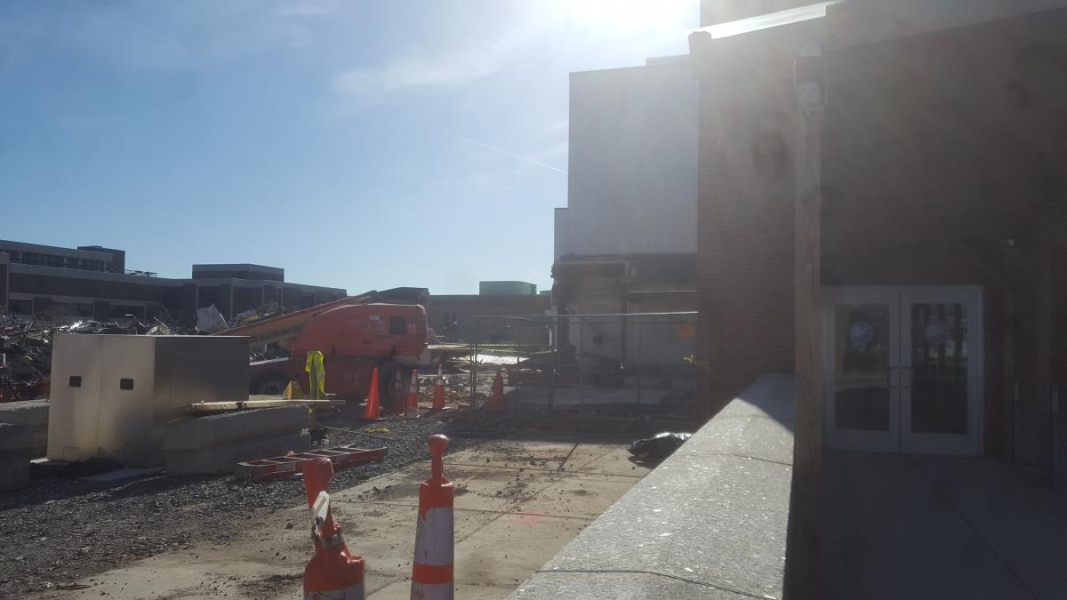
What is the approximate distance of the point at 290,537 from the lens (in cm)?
816

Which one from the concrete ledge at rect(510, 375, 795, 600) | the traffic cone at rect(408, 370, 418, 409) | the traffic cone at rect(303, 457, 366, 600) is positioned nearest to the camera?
the concrete ledge at rect(510, 375, 795, 600)

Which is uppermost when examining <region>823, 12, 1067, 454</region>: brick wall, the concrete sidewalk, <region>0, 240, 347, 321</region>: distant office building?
<region>0, 240, 347, 321</region>: distant office building

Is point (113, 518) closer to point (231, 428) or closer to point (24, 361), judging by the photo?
point (231, 428)

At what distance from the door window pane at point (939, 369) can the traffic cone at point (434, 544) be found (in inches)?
408

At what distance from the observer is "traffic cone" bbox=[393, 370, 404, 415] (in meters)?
20.4

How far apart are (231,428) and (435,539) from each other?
8577mm

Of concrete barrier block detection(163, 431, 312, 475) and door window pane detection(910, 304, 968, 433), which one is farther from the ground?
door window pane detection(910, 304, 968, 433)

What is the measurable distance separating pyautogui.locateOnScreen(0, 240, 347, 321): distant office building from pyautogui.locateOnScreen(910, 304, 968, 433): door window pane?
39.2 meters

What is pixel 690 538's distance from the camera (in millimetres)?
3174

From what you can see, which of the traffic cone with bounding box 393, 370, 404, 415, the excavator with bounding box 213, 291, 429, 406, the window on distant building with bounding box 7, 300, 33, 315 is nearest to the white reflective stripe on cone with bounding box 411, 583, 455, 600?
the traffic cone with bounding box 393, 370, 404, 415

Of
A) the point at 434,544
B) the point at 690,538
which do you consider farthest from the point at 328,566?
the point at 690,538

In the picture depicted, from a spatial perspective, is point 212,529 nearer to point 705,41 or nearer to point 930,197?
point 705,41

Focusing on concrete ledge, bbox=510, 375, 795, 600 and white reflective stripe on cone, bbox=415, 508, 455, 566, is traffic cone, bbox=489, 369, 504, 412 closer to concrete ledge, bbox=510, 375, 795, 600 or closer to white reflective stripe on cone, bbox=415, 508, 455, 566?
concrete ledge, bbox=510, 375, 795, 600

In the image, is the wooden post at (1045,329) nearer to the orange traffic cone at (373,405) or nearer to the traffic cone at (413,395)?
the orange traffic cone at (373,405)
